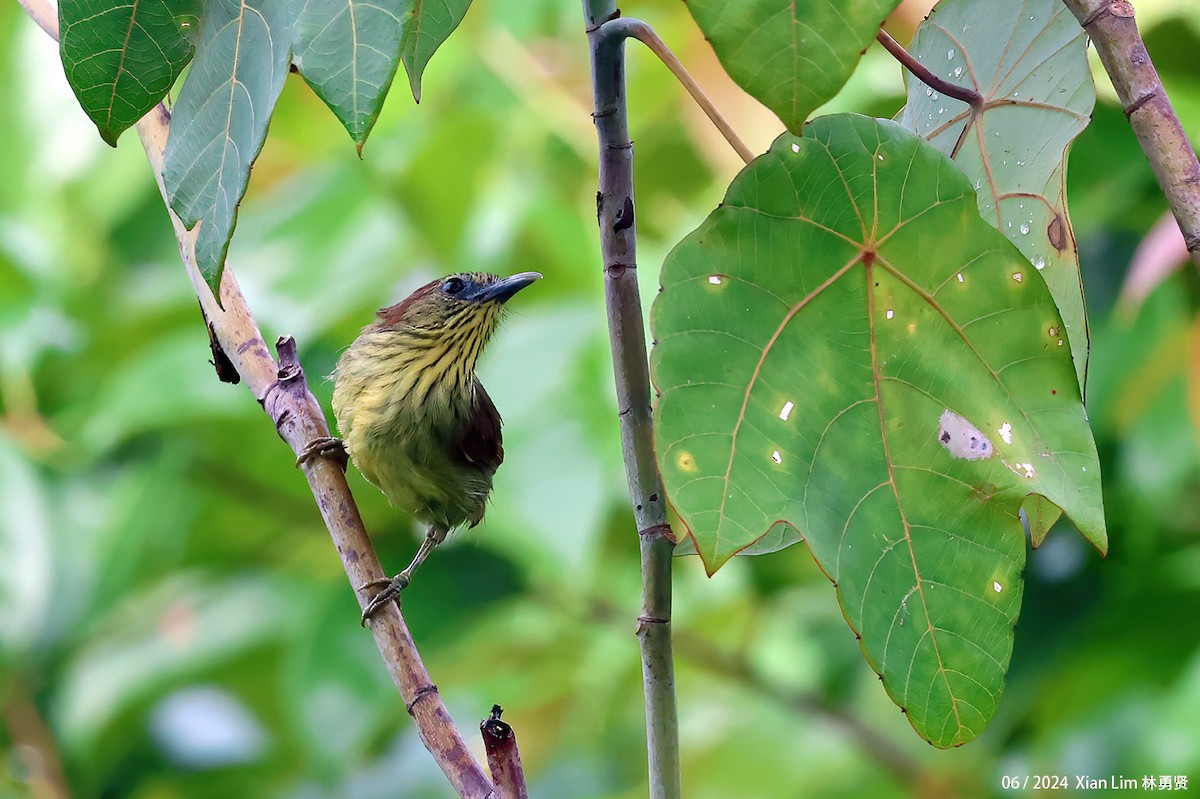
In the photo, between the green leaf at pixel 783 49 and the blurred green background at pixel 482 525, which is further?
the blurred green background at pixel 482 525

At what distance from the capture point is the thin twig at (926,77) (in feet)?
3.67

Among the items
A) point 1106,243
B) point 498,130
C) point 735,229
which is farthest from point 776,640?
point 735,229

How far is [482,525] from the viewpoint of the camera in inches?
103

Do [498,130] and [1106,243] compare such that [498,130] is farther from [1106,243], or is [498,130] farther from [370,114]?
[370,114]

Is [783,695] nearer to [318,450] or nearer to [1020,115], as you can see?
[318,450]

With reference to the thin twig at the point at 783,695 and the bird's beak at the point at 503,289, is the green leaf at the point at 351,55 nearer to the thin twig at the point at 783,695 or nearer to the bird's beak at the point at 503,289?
the bird's beak at the point at 503,289

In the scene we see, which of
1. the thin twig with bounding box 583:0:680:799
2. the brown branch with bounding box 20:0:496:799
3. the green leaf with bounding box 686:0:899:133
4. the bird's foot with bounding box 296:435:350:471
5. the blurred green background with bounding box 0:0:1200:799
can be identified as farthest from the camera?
the blurred green background with bounding box 0:0:1200:799

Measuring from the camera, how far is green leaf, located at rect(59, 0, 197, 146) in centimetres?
104

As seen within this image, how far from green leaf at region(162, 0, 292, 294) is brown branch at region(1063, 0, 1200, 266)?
657 mm

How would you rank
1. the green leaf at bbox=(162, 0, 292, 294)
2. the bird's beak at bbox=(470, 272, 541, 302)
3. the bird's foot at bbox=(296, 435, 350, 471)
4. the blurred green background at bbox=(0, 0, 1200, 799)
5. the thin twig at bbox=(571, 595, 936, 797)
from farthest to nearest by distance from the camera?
the thin twig at bbox=(571, 595, 936, 797)
the blurred green background at bbox=(0, 0, 1200, 799)
the bird's beak at bbox=(470, 272, 541, 302)
the bird's foot at bbox=(296, 435, 350, 471)
the green leaf at bbox=(162, 0, 292, 294)

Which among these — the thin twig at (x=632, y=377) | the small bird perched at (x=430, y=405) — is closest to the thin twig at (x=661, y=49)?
the thin twig at (x=632, y=377)

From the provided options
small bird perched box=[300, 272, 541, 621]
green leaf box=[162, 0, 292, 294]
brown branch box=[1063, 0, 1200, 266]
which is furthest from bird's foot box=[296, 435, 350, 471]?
brown branch box=[1063, 0, 1200, 266]

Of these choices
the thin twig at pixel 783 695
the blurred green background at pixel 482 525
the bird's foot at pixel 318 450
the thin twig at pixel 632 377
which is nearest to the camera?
the thin twig at pixel 632 377

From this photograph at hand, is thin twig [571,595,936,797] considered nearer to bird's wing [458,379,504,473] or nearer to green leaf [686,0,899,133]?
bird's wing [458,379,504,473]
